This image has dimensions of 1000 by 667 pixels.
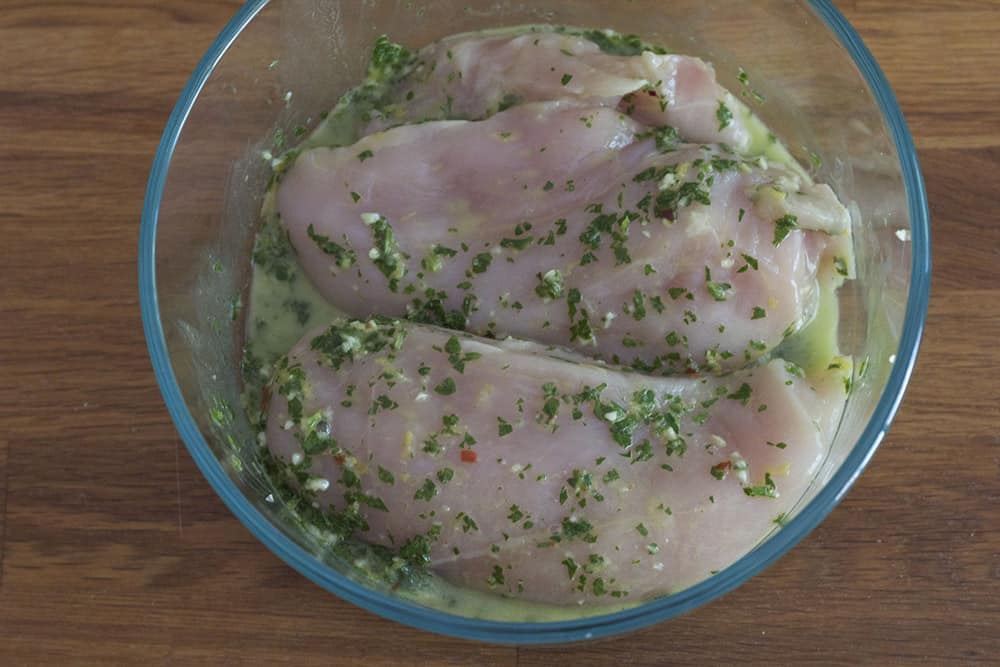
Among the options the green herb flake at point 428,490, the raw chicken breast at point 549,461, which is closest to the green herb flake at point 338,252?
the raw chicken breast at point 549,461

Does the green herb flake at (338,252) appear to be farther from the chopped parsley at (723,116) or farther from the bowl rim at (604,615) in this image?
the chopped parsley at (723,116)

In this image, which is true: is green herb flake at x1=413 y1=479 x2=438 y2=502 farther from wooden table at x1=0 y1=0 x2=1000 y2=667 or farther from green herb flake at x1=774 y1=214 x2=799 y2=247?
green herb flake at x1=774 y1=214 x2=799 y2=247

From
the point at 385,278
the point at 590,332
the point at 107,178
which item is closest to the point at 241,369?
the point at 385,278

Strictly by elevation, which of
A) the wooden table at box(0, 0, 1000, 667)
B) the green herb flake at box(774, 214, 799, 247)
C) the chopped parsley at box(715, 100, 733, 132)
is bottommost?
the wooden table at box(0, 0, 1000, 667)

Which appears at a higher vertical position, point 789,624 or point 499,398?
point 499,398

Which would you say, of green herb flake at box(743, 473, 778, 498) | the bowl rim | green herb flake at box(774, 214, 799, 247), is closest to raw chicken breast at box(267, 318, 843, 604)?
green herb flake at box(743, 473, 778, 498)

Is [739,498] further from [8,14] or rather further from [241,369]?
[8,14]
